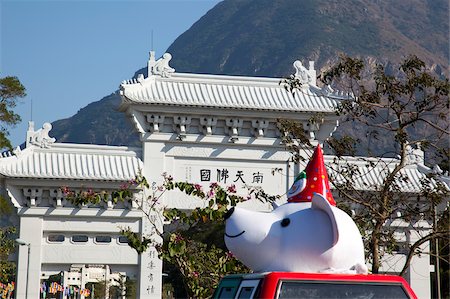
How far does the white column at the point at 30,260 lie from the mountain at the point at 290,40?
115 metres

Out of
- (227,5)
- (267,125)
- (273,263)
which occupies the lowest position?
(273,263)

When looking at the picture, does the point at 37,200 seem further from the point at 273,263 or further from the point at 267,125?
the point at 273,263

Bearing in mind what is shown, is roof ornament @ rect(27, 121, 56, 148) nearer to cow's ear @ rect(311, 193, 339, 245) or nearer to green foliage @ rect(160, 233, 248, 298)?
green foliage @ rect(160, 233, 248, 298)

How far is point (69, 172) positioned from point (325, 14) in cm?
13734

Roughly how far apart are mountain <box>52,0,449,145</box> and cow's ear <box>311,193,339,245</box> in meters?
130

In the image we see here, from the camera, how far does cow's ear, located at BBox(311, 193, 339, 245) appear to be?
661cm

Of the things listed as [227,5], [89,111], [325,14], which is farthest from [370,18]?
[89,111]

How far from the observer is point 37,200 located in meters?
22.6

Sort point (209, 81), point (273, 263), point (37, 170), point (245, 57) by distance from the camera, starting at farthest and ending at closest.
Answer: point (245, 57) < point (209, 81) < point (37, 170) < point (273, 263)

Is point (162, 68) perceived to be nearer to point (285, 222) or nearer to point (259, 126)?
point (259, 126)

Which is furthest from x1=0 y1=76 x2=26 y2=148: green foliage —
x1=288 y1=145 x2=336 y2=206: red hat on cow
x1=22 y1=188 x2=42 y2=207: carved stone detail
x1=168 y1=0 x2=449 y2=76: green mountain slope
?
x1=168 y1=0 x2=449 y2=76: green mountain slope

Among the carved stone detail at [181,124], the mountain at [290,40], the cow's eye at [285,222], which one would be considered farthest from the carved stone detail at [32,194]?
the mountain at [290,40]

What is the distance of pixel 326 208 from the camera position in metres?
6.70

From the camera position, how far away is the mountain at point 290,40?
143000 mm
